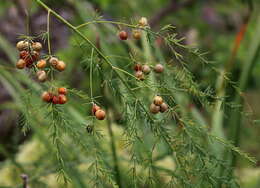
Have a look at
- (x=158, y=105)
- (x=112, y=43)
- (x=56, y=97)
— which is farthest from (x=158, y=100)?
(x=112, y=43)

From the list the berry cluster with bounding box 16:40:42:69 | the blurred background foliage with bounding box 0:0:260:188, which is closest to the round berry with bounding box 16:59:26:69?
the berry cluster with bounding box 16:40:42:69

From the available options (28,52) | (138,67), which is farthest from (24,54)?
(138,67)

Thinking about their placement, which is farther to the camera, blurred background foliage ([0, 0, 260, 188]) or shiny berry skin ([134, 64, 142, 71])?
blurred background foliage ([0, 0, 260, 188])

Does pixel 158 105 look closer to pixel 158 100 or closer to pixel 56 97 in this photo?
pixel 158 100

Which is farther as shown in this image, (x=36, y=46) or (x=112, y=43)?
(x=112, y=43)

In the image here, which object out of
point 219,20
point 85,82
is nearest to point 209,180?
point 85,82

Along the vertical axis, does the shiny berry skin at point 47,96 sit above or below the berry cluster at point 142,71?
below

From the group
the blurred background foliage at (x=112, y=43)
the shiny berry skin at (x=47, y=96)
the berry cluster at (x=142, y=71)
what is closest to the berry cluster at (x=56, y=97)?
the shiny berry skin at (x=47, y=96)

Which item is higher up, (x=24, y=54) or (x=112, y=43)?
(x=24, y=54)

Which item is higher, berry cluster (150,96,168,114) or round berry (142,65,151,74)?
round berry (142,65,151,74)

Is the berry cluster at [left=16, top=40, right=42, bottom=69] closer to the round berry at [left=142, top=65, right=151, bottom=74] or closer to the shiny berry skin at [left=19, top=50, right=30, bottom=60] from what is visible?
the shiny berry skin at [left=19, top=50, right=30, bottom=60]

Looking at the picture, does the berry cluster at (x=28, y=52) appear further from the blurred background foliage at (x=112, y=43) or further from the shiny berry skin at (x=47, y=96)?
the blurred background foliage at (x=112, y=43)
